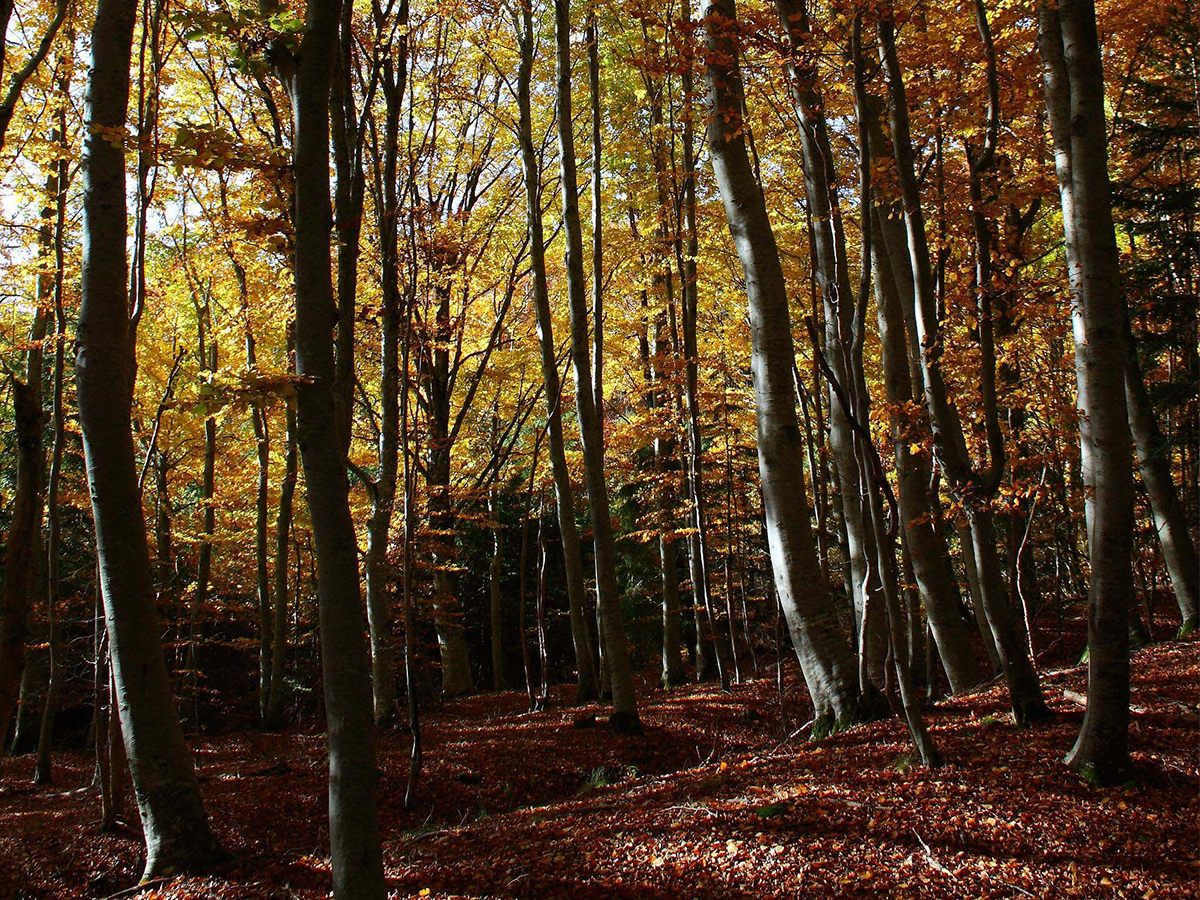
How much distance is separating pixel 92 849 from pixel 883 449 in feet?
29.9

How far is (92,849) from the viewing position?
203 inches

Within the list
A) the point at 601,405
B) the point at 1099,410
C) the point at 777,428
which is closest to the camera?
the point at 1099,410

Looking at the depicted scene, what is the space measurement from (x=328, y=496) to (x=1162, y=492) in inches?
375

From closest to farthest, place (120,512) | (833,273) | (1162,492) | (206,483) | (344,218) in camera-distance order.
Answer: (120,512)
(833,273)
(344,218)
(1162,492)
(206,483)

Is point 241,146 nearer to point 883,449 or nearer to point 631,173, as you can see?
point 883,449

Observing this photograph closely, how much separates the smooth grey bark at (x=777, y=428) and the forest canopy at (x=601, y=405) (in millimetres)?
29

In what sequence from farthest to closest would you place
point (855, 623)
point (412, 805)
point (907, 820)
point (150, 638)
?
point (855, 623)
point (412, 805)
point (150, 638)
point (907, 820)

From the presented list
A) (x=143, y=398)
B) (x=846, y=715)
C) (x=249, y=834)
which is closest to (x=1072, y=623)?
(x=846, y=715)

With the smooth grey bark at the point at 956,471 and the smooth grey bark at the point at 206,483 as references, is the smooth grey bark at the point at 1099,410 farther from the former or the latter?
the smooth grey bark at the point at 206,483

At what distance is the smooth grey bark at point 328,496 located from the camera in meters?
2.66

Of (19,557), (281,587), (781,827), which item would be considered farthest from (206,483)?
(781,827)

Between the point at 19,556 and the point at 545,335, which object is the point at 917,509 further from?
the point at 19,556

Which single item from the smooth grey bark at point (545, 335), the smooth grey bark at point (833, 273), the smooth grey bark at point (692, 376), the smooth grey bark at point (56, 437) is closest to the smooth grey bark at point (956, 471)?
the smooth grey bark at point (833, 273)

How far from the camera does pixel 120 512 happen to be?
14.0 feet
